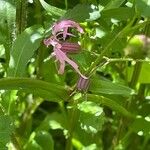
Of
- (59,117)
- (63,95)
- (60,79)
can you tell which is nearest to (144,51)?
(63,95)

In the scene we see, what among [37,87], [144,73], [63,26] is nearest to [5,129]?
[37,87]

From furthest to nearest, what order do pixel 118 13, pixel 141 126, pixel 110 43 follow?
pixel 141 126 → pixel 118 13 → pixel 110 43

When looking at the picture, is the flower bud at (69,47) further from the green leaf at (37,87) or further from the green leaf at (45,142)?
the green leaf at (45,142)

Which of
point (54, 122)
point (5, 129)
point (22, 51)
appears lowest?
point (54, 122)

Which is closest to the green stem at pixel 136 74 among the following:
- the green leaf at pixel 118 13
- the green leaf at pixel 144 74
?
the green leaf at pixel 144 74

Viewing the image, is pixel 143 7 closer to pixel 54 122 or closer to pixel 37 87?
pixel 37 87
